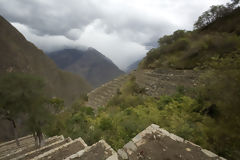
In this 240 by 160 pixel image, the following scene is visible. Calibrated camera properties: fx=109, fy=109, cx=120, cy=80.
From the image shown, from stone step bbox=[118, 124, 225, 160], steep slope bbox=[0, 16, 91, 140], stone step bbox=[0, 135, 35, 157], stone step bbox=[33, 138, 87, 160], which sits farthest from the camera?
steep slope bbox=[0, 16, 91, 140]

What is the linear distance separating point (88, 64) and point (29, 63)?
323ft

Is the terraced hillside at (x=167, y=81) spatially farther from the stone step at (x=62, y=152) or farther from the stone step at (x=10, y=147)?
the stone step at (x=10, y=147)

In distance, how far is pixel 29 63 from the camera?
154ft

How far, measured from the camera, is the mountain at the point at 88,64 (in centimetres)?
12700

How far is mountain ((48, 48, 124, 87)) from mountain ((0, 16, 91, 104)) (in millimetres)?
54056

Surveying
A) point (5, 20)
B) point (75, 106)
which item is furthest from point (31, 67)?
point (75, 106)

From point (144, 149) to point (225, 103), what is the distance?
198 cm

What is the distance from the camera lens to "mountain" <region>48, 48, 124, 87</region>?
417ft

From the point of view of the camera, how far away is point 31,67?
155 feet

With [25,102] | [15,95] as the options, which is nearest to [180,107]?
[25,102]

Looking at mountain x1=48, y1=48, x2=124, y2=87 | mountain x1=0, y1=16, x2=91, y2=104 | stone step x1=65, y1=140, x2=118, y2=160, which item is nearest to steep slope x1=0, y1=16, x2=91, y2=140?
mountain x1=0, y1=16, x2=91, y2=104

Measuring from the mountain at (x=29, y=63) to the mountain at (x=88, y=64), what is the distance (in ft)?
177

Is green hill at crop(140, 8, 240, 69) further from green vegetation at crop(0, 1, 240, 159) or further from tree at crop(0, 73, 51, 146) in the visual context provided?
tree at crop(0, 73, 51, 146)

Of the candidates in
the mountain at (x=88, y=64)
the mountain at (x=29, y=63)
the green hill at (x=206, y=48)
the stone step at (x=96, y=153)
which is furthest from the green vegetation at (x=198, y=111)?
the mountain at (x=88, y=64)
